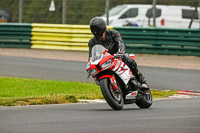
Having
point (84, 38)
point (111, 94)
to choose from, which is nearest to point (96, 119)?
point (111, 94)

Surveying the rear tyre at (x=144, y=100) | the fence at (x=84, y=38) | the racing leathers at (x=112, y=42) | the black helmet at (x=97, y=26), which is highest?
the black helmet at (x=97, y=26)

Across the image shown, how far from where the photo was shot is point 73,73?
56.1 feet

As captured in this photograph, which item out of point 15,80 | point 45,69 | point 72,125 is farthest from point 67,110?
point 45,69

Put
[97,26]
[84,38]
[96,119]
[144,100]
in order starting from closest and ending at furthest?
1. [96,119]
2. [97,26]
3. [144,100]
4. [84,38]

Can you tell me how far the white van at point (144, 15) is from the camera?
26.8 metres

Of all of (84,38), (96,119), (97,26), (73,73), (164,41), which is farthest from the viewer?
(84,38)

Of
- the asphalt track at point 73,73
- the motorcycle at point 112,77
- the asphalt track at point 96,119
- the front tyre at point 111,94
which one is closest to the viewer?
the asphalt track at point 96,119

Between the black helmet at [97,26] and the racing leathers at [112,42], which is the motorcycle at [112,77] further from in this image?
the black helmet at [97,26]

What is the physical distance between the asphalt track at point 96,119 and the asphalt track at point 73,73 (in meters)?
4.97

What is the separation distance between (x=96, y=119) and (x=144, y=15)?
20166 millimetres

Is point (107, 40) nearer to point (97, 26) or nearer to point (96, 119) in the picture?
point (97, 26)

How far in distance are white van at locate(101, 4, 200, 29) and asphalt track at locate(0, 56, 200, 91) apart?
290 inches

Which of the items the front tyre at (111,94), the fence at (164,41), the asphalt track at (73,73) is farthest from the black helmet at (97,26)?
the fence at (164,41)

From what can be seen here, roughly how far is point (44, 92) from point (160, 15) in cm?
1511
